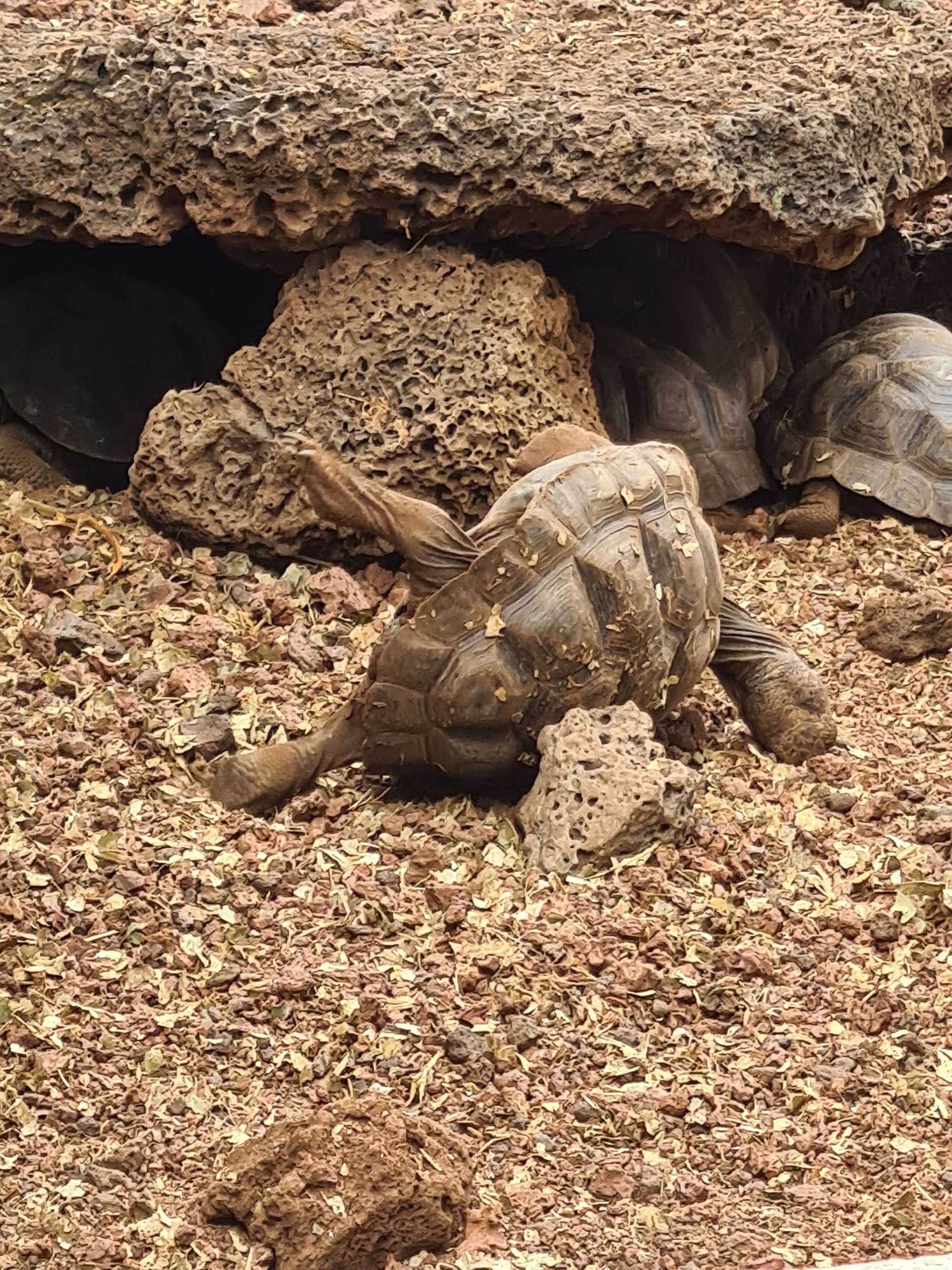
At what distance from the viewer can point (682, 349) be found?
6.23 meters

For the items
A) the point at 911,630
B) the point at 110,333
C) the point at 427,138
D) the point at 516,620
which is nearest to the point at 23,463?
the point at 110,333

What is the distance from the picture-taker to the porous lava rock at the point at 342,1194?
287 cm

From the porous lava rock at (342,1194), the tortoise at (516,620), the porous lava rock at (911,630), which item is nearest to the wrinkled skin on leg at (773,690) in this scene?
the tortoise at (516,620)

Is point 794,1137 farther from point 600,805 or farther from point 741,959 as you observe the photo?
point 600,805

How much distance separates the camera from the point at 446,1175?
300 cm

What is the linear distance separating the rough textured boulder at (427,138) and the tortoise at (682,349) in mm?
532

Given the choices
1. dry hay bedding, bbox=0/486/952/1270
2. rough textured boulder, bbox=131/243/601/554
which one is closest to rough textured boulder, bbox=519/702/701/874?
dry hay bedding, bbox=0/486/952/1270

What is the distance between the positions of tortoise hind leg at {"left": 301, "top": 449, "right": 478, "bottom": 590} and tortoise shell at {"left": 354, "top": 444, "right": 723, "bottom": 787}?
0.05 meters

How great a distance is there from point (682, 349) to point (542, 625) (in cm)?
241

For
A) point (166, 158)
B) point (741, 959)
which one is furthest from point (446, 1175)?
point (166, 158)

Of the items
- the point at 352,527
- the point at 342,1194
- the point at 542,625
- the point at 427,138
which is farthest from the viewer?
the point at 427,138

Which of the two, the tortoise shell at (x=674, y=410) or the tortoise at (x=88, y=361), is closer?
the tortoise at (x=88, y=361)

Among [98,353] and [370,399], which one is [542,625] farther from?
[98,353]

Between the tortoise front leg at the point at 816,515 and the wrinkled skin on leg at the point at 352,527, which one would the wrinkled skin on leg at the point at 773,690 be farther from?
the tortoise front leg at the point at 816,515
